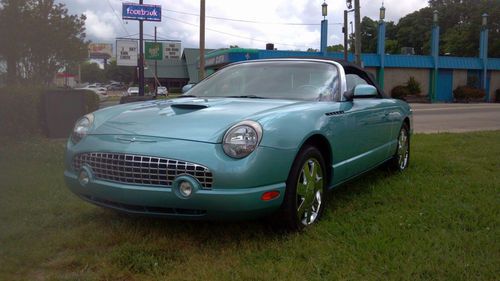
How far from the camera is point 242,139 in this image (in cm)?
313

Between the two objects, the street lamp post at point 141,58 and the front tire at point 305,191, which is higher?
the street lamp post at point 141,58

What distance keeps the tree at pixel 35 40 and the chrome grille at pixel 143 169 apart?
12606 mm

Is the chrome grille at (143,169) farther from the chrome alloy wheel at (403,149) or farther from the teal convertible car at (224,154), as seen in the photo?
the chrome alloy wheel at (403,149)

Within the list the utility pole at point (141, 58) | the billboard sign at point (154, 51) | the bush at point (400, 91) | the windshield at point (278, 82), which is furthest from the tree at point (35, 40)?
the bush at point (400, 91)

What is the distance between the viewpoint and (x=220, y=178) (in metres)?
3.03

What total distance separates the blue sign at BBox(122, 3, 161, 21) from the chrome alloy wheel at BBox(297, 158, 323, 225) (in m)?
21.5

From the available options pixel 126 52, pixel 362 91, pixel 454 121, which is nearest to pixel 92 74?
pixel 126 52

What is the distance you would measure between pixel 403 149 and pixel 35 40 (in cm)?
1497

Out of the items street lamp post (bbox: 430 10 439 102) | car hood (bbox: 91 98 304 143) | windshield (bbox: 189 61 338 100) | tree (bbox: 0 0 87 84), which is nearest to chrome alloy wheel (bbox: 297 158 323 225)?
car hood (bbox: 91 98 304 143)

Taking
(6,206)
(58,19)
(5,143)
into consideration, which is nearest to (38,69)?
(58,19)

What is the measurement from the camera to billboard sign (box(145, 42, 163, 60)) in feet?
112

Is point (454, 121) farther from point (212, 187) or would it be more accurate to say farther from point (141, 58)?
point (212, 187)

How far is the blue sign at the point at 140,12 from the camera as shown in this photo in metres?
23.2

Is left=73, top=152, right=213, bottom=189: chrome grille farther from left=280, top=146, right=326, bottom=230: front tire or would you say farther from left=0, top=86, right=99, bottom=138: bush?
left=0, top=86, right=99, bottom=138: bush
